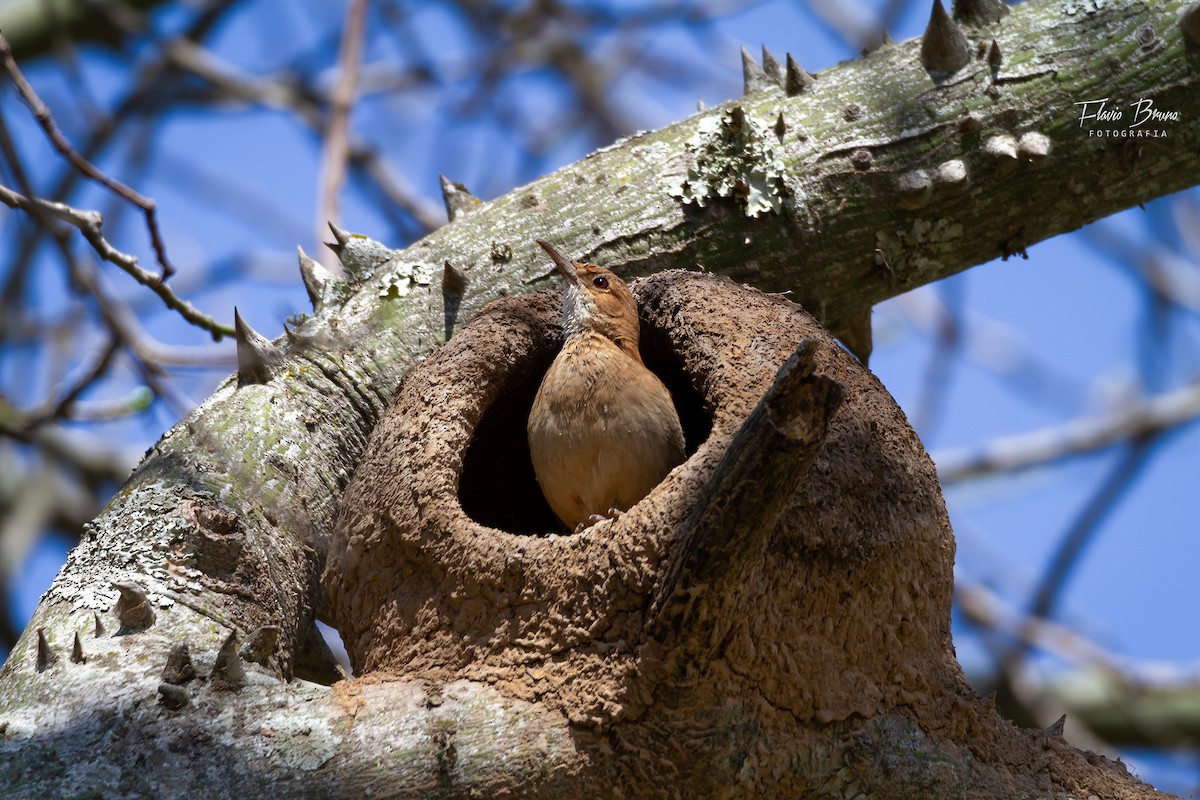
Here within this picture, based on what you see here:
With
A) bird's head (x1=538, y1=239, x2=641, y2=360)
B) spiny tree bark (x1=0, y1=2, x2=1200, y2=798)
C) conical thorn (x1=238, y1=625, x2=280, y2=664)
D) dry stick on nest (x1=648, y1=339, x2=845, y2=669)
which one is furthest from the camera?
bird's head (x1=538, y1=239, x2=641, y2=360)

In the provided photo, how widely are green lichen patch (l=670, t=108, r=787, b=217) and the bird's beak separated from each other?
52 centimetres

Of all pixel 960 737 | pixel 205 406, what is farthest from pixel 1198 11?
pixel 205 406

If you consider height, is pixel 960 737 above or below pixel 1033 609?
below

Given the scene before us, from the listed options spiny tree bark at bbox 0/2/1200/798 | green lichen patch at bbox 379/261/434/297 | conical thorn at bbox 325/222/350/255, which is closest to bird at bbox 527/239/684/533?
spiny tree bark at bbox 0/2/1200/798

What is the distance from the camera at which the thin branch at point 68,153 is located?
4.23m

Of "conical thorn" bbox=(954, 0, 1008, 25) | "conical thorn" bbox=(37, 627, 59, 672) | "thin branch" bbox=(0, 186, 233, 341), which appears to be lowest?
"conical thorn" bbox=(37, 627, 59, 672)

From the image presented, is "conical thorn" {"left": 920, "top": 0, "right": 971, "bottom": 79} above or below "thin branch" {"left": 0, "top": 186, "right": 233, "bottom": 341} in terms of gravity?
above

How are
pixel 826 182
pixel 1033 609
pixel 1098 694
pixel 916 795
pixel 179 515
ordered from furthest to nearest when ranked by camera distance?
pixel 1098 694
pixel 1033 609
pixel 826 182
pixel 179 515
pixel 916 795

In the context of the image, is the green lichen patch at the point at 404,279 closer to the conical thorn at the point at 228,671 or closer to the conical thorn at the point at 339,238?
the conical thorn at the point at 339,238

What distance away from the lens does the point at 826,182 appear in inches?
193

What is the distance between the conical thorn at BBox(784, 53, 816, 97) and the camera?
512 cm

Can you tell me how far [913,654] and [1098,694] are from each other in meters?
6.17

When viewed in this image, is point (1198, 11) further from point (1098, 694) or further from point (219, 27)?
point (219, 27)

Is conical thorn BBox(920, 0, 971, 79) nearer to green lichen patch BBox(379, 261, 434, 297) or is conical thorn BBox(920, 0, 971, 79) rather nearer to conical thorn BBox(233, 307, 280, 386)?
green lichen patch BBox(379, 261, 434, 297)
